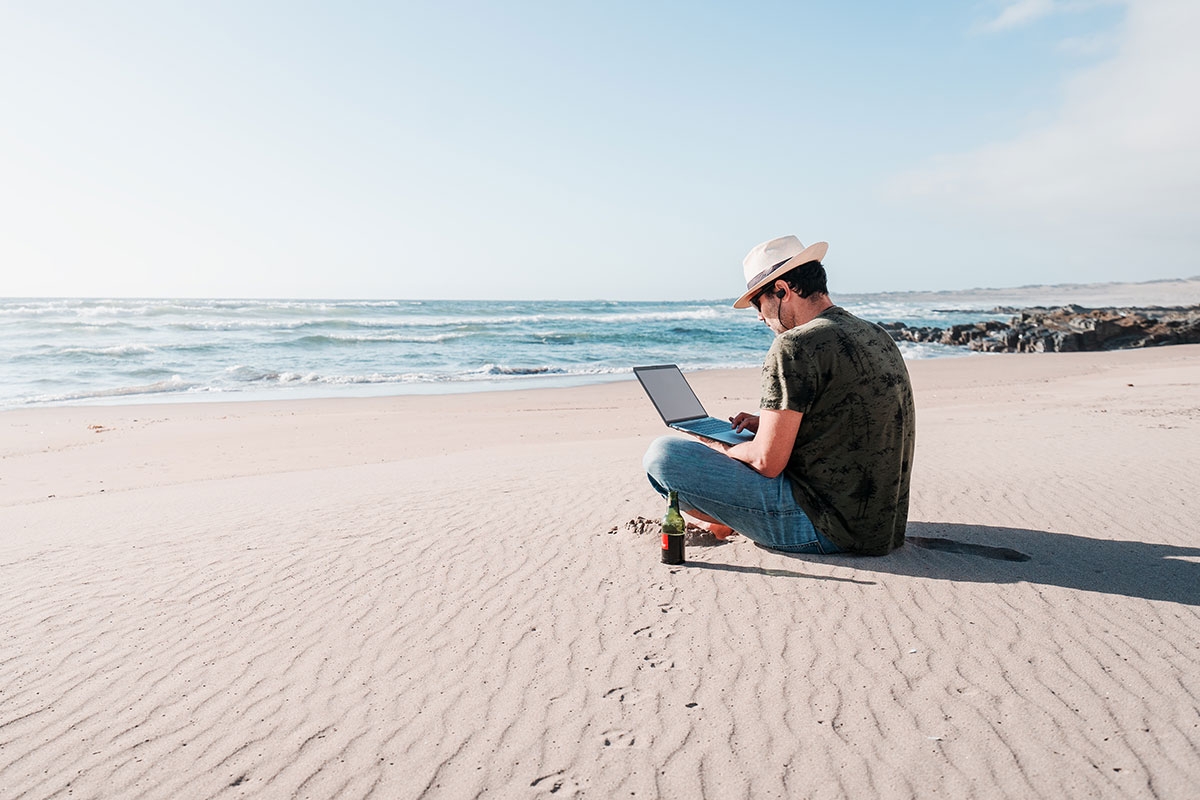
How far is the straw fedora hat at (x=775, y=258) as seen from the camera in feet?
11.4

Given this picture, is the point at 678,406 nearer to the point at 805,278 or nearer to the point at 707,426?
the point at 707,426

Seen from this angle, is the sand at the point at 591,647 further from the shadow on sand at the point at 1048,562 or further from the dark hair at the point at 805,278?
the dark hair at the point at 805,278

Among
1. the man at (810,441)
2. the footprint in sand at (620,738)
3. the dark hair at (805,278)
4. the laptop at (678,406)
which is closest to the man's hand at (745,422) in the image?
the laptop at (678,406)

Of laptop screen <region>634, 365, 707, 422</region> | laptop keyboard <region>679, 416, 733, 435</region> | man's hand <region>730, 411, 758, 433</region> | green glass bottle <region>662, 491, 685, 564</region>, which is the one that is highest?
laptop screen <region>634, 365, 707, 422</region>

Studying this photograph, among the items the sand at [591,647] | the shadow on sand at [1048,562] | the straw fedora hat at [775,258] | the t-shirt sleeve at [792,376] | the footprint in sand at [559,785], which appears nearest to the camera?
the footprint in sand at [559,785]

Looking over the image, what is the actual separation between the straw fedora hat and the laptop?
0.83 m

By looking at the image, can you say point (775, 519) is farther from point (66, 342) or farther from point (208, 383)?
point (66, 342)

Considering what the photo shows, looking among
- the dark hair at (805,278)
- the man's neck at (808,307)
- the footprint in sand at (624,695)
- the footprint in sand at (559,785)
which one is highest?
the dark hair at (805,278)

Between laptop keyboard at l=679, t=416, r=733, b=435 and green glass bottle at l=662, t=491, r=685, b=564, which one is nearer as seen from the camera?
green glass bottle at l=662, t=491, r=685, b=564

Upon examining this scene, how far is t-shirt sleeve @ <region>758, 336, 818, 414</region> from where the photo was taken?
333cm

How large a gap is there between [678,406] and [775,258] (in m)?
1.25

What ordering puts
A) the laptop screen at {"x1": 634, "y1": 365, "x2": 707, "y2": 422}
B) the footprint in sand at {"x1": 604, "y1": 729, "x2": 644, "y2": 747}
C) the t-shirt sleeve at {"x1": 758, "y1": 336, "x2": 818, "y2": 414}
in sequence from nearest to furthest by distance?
the footprint in sand at {"x1": 604, "y1": 729, "x2": 644, "y2": 747} < the t-shirt sleeve at {"x1": 758, "y1": 336, "x2": 818, "y2": 414} < the laptop screen at {"x1": 634, "y1": 365, "x2": 707, "y2": 422}

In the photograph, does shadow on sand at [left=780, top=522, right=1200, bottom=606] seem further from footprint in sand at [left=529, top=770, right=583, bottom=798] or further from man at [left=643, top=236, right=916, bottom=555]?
footprint in sand at [left=529, top=770, right=583, bottom=798]

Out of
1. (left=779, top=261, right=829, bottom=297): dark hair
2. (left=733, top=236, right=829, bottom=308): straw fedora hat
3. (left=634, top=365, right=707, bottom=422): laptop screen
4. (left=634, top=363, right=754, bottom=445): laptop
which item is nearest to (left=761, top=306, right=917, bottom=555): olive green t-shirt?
(left=779, top=261, right=829, bottom=297): dark hair
